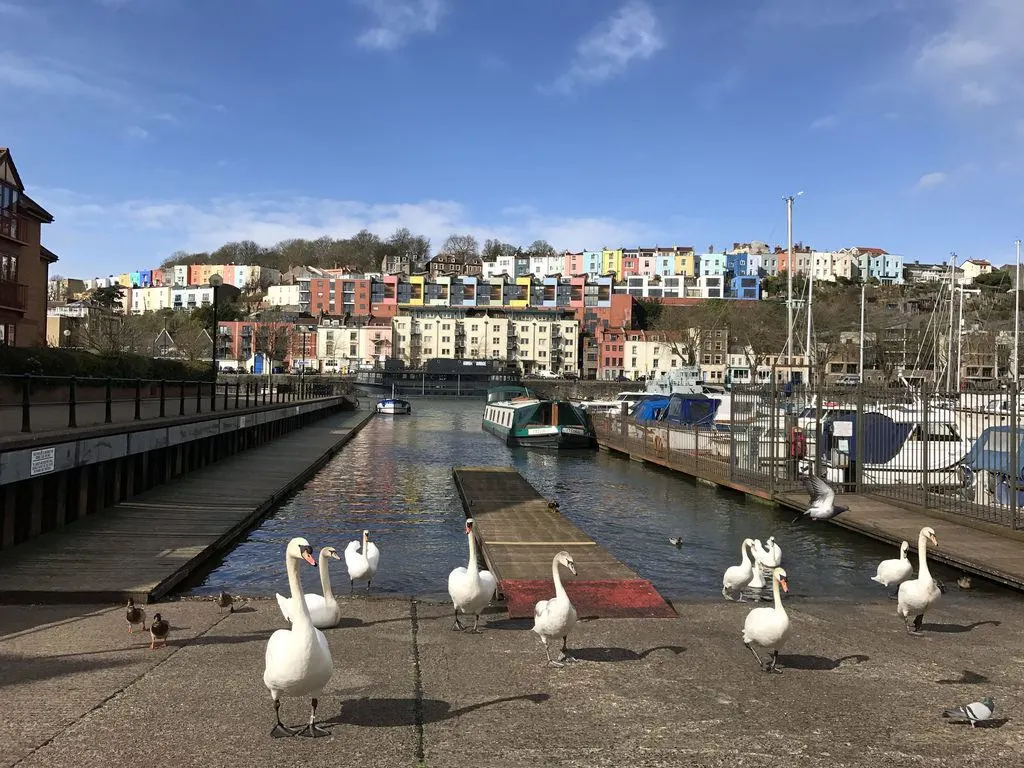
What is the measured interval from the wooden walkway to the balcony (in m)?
31.1

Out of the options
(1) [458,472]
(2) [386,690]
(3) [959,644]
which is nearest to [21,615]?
(2) [386,690]

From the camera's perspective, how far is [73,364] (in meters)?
27.0

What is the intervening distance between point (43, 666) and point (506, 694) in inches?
169

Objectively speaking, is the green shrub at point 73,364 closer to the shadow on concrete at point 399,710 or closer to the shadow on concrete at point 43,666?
the shadow on concrete at point 43,666

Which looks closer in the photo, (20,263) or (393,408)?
(20,263)

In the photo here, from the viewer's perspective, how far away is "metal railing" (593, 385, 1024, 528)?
15820mm

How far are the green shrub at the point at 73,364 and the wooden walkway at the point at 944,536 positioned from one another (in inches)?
782

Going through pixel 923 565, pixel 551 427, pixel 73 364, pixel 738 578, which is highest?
pixel 73 364

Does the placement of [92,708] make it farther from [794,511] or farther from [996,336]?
[996,336]

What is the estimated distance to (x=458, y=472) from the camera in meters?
27.6

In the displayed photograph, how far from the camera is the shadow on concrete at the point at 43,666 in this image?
7.05 meters

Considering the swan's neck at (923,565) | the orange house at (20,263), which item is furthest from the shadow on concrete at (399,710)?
the orange house at (20,263)

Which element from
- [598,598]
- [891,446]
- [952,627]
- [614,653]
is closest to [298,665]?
[614,653]

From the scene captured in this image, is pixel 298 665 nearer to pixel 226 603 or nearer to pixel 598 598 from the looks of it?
pixel 226 603
